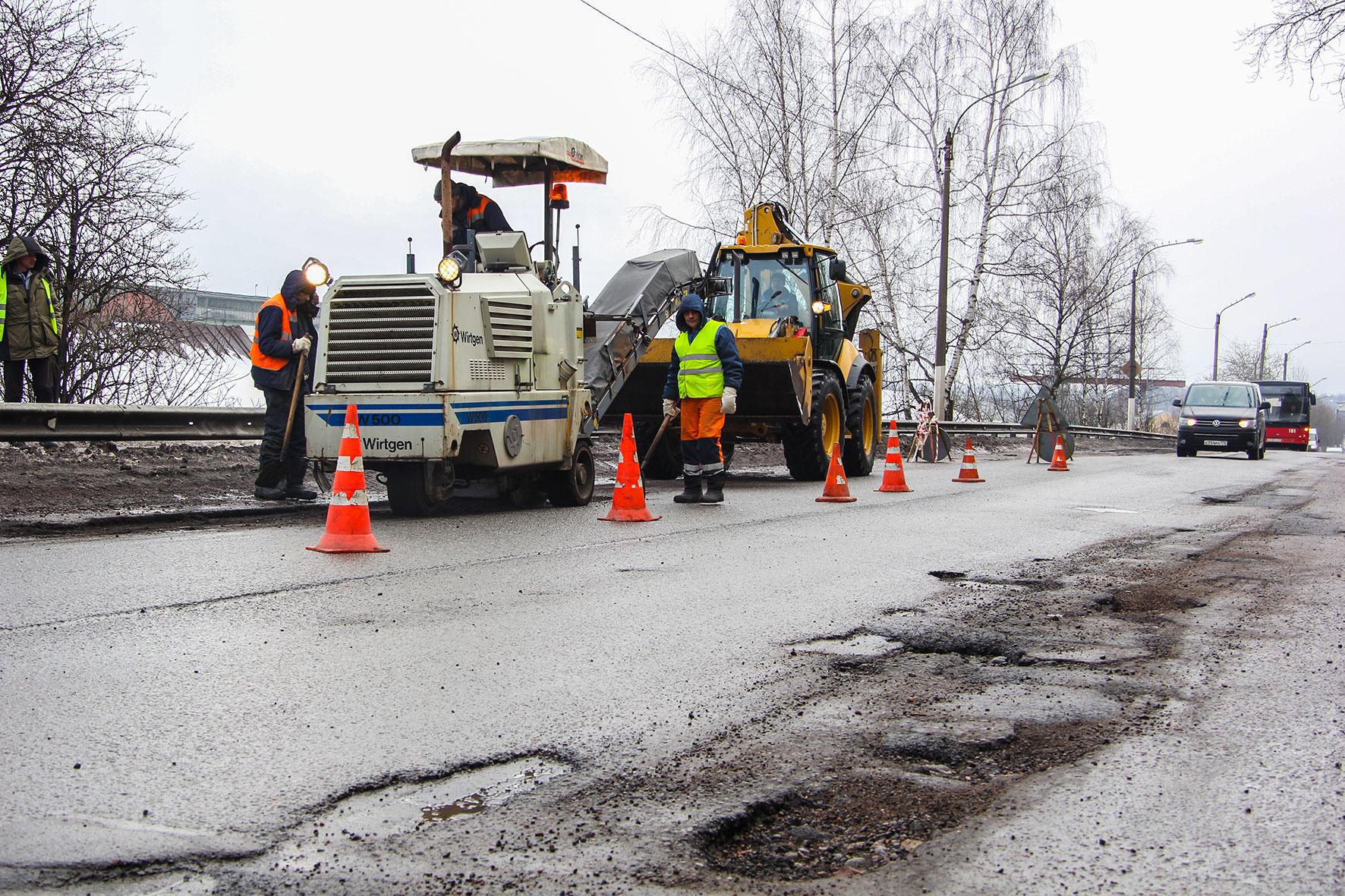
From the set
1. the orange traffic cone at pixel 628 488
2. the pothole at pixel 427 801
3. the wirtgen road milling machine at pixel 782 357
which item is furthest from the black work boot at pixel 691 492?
the pothole at pixel 427 801

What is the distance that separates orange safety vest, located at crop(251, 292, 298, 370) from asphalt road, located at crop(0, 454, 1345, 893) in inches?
131

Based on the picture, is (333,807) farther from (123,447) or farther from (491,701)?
(123,447)

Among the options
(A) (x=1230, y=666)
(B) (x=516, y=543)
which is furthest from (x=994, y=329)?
(A) (x=1230, y=666)

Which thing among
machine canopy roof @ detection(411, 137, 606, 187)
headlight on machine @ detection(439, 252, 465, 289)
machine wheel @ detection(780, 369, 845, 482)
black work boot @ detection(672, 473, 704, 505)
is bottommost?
black work boot @ detection(672, 473, 704, 505)

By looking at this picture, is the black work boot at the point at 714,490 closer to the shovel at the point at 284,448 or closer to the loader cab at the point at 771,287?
the shovel at the point at 284,448

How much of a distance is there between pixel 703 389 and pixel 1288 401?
40.2 metres

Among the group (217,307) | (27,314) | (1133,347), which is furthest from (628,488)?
(1133,347)

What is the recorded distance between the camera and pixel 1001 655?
4.77 metres

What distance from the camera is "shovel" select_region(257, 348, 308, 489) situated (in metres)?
10.6

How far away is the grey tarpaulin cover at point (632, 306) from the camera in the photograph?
12.2 metres

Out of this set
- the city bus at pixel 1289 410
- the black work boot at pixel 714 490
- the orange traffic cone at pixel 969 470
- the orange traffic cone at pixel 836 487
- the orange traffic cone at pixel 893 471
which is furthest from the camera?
the city bus at pixel 1289 410

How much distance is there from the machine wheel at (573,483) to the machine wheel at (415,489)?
1191 mm

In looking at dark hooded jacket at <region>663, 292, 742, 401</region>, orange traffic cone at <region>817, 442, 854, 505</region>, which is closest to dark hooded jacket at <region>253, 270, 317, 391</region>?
dark hooded jacket at <region>663, 292, 742, 401</region>

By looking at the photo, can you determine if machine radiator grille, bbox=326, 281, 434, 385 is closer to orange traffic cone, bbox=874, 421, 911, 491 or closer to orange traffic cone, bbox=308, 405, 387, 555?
orange traffic cone, bbox=308, 405, 387, 555
